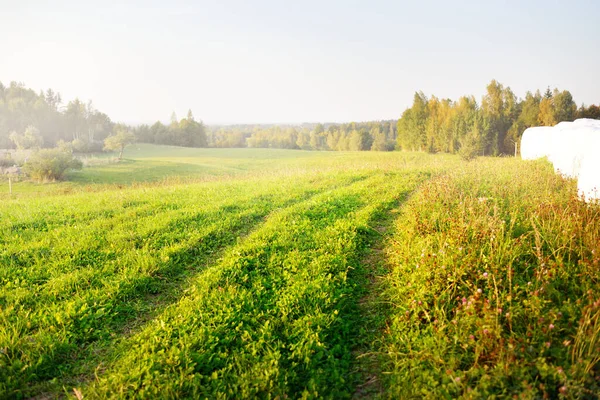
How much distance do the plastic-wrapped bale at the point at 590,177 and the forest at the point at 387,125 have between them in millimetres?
25302

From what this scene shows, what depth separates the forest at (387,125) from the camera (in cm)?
5166

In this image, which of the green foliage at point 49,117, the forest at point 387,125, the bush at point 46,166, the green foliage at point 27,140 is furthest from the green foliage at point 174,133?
the bush at point 46,166

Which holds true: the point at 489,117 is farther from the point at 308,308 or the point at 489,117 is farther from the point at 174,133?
the point at 174,133

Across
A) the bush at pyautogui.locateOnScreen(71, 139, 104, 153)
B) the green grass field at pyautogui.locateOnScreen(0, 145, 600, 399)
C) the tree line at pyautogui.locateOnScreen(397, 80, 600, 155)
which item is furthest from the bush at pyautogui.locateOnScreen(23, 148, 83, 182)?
the tree line at pyautogui.locateOnScreen(397, 80, 600, 155)

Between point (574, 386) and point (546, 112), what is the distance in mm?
61010

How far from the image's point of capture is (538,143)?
22.0 meters

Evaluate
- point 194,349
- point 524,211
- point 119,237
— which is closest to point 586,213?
point 524,211

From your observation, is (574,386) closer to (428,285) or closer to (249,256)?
(428,285)

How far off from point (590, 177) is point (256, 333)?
377 inches

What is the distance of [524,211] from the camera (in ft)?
25.9

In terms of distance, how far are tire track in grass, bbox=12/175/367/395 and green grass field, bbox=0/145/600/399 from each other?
0.03m

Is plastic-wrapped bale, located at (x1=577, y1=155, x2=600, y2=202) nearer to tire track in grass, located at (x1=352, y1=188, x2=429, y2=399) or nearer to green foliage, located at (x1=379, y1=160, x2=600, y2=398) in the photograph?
green foliage, located at (x1=379, y1=160, x2=600, y2=398)

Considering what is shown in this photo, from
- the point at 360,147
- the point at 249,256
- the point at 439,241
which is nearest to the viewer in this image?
the point at 439,241

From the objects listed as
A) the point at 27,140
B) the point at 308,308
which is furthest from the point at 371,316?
the point at 27,140
